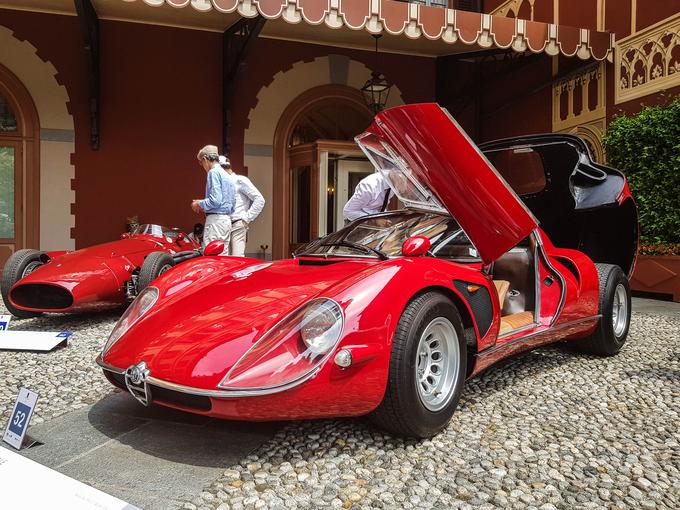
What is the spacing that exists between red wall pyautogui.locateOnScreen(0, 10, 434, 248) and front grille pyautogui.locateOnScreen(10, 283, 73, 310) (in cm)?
438

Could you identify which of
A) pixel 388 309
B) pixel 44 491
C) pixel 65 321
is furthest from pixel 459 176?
pixel 65 321

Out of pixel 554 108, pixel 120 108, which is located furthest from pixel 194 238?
pixel 554 108

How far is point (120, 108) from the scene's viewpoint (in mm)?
8875

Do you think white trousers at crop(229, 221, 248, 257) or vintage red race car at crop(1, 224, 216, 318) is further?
white trousers at crop(229, 221, 248, 257)

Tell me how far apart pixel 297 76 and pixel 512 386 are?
7.93m

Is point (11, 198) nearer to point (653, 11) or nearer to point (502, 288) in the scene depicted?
point (502, 288)

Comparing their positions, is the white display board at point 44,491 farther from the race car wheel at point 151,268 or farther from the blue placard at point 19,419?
the race car wheel at point 151,268

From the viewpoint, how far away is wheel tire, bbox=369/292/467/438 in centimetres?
202

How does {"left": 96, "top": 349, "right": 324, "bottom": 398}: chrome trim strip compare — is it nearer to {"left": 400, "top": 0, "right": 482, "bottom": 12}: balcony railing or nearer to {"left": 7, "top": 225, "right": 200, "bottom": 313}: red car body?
{"left": 7, "top": 225, "right": 200, "bottom": 313}: red car body

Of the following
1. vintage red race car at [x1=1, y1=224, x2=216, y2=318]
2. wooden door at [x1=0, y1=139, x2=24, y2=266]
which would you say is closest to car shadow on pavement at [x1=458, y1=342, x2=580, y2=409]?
vintage red race car at [x1=1, y1=224, x2=216, y2=318]

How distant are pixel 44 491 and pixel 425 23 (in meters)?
6.96

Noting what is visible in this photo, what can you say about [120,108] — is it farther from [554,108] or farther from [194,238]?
[554,108]

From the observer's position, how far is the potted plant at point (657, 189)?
259 inches

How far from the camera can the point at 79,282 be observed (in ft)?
14.9
